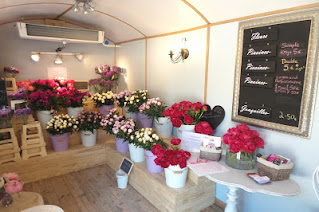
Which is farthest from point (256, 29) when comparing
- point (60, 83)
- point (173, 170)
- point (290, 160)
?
point (60, 83)

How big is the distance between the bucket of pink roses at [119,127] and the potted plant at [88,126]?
0.52 feet

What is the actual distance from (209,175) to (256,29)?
1.40 metres

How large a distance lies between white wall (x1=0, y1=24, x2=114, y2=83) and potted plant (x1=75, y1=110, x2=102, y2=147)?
130 cm

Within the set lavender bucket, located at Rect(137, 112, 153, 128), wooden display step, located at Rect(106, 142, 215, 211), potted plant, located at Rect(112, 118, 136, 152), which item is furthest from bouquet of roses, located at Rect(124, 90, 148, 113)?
wooden display step, located at Rect(106, 142, 215, 211)

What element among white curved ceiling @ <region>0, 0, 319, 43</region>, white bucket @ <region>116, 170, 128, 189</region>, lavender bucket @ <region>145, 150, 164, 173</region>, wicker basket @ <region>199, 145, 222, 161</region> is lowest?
white bucket @ <region>116, 170, 128, 189</region>

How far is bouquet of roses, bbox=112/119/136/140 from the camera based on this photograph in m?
2.82

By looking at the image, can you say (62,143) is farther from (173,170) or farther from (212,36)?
(212,36)

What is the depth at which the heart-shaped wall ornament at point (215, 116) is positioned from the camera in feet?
7.83

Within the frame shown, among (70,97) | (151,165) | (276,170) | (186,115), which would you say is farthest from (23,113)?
(276,170)

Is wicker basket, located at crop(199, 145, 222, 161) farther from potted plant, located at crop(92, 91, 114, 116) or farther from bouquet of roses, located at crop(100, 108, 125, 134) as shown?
potted plant, located at crop(92, 91, 114, 116)

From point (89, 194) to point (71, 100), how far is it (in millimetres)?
1543

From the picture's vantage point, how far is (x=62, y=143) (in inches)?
124

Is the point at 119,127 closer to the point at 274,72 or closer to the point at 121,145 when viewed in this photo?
the point at 121,145

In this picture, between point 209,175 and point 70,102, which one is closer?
point 209,175
